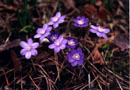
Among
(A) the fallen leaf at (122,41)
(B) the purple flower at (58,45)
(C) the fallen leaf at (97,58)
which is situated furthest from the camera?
(A) the fallen leaf at (122,41)

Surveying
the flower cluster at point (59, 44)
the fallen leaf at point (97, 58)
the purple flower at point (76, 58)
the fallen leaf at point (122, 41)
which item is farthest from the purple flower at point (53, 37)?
the fallen leaf at point (122, 41)

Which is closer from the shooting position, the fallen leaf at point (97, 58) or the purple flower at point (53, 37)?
the purple flower at point (53, 37)

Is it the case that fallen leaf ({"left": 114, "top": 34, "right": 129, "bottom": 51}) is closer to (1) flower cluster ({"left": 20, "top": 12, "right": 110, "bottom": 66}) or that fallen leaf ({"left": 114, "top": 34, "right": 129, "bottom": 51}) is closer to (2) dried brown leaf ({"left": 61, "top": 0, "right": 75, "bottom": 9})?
(1) flower cluster ({"left": 20, "top": 12, "right": 110, "bottom": 66})

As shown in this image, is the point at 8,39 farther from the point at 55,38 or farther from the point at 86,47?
the point at 86,47

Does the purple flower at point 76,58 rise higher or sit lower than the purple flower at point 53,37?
lower

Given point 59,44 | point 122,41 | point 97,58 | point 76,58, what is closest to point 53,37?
point 59,44

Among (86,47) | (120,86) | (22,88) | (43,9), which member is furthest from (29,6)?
(120,86)

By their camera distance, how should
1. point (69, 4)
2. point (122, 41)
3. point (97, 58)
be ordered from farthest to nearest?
point (69, 4) < point (122, 41) < point (97, 58)

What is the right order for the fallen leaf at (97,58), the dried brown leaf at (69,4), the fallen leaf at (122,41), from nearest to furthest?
the fallen leaf at (97,58)
the fallen leaf at (122,41)
the dried brown leaf at (69,4)

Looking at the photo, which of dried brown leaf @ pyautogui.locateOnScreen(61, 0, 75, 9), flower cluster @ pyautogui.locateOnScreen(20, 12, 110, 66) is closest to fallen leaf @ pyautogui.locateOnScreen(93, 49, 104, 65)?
flower cluster @ pyautogui.locateOnScreen(20, 12, 110, 66)

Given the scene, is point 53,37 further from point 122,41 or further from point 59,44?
point 122,41

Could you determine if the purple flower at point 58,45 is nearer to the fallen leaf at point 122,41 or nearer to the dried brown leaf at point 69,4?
the fallen leaf at point 122,41
